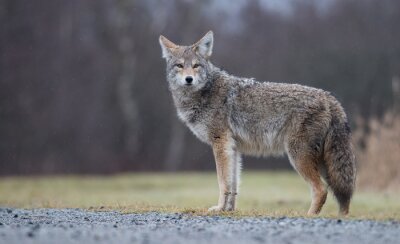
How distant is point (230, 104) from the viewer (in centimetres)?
1027

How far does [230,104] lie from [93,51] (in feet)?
70.4

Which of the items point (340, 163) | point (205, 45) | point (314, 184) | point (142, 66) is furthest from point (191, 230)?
point (142, 66)

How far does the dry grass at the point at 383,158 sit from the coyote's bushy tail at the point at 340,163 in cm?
902

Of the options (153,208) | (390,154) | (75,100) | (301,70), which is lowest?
(153,208)

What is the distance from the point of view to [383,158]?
60.6ft

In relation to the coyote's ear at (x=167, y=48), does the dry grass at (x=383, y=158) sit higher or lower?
lower

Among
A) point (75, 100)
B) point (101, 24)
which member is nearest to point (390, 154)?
point (75, 100)

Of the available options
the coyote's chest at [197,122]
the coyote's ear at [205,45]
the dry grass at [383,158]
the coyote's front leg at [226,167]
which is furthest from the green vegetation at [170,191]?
the coyote's ear at [205,45]

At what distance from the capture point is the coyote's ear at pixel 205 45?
35.2 ft

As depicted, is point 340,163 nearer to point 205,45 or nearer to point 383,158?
point 205,45

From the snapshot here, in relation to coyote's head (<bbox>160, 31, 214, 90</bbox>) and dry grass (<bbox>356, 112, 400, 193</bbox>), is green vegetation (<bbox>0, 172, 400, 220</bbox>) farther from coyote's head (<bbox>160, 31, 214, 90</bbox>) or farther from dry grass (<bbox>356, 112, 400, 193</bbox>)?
coyote's head (<bbox>160, 31, 214, 90</bbox>)

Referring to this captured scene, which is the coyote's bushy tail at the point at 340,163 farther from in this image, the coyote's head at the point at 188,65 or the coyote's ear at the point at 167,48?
the coyote's ear at the point at 167,48

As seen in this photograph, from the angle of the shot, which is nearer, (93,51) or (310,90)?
(310,90)

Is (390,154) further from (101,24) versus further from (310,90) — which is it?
(101,24)
